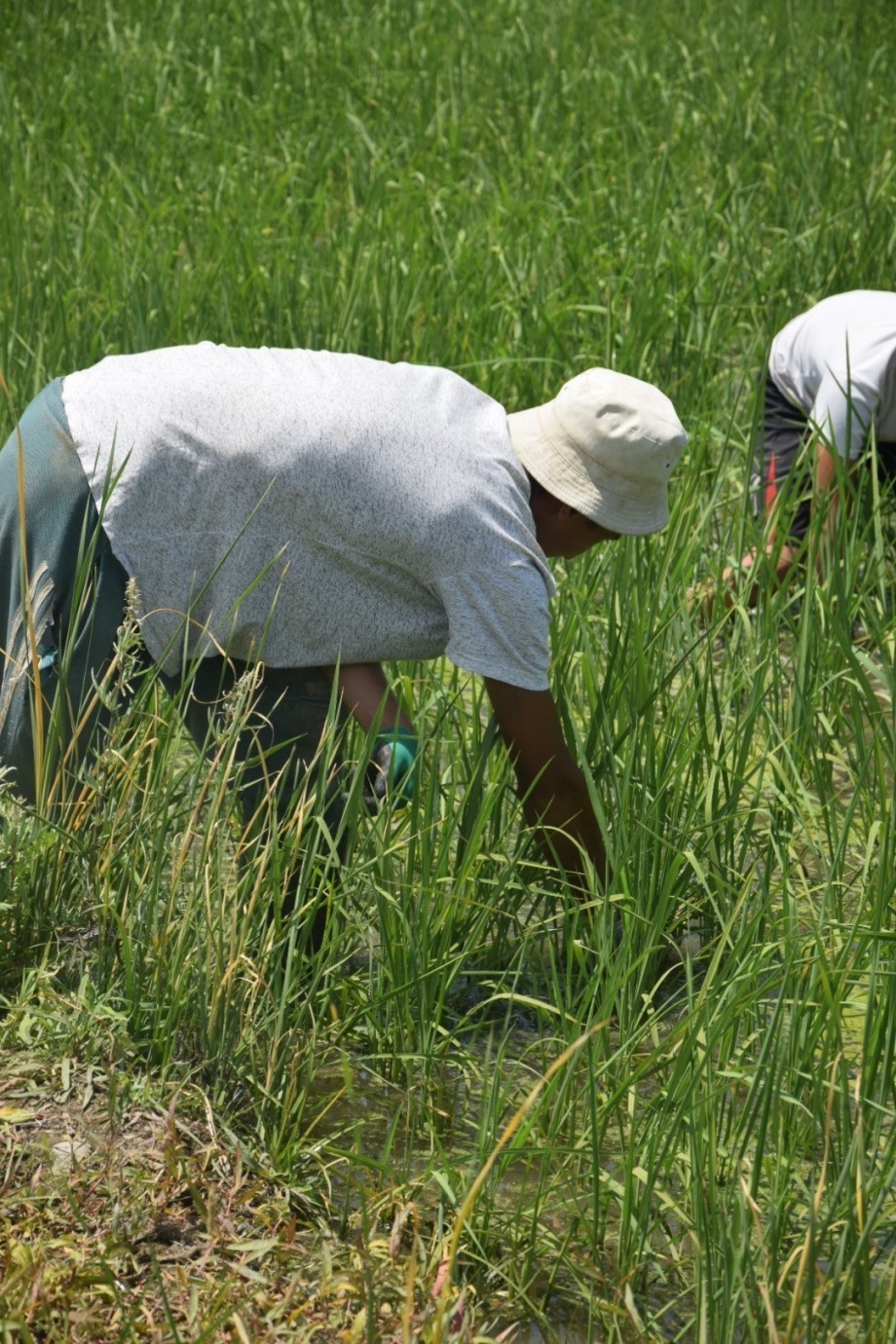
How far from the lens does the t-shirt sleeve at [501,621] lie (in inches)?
76.1

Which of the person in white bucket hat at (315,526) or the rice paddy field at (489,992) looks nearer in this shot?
the rice paddy field at (489,992)

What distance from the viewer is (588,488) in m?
2.00

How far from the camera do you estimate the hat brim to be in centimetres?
200

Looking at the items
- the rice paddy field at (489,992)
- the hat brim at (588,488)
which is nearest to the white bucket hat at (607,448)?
the hat brim at (588,488)

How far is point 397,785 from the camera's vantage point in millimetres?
2125

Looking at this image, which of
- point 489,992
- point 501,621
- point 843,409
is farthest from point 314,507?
point 843,409

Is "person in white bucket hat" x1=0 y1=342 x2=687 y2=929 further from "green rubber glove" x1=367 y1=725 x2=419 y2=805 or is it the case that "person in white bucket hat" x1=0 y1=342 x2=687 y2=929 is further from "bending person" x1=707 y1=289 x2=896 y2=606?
"bending person" x1=707 y1=289 x2=896 y2=606

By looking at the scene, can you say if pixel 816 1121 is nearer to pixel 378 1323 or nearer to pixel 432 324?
pixel 378 1323

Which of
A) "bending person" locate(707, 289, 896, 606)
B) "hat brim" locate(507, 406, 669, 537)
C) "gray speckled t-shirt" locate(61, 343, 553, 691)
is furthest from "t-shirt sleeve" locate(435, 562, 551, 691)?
"bending person" locate(707, 289, 896, 606)

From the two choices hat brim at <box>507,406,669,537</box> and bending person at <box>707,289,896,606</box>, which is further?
bending person at <box>707,289,896,606</box>

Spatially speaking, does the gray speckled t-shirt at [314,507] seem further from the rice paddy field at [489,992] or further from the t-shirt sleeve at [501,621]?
the rice paddy field at [489,992]

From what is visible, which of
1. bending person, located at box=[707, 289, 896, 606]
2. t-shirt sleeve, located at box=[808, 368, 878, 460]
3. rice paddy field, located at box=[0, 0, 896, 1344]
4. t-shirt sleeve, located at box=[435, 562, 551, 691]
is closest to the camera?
rice paddy field, located at box=[0, 0, 896, 1344]

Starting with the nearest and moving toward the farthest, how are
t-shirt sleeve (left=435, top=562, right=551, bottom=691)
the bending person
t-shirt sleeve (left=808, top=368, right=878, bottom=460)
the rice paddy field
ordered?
the rice paddy field, t-shirt sleeve (left=435, top=562, right=551, bottom=691), the bending person, t-shirt sleeve (left=808, top=368, right=878, bottom=460)

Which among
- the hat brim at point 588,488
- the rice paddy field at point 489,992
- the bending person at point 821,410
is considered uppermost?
the hat brim at point 588,488
